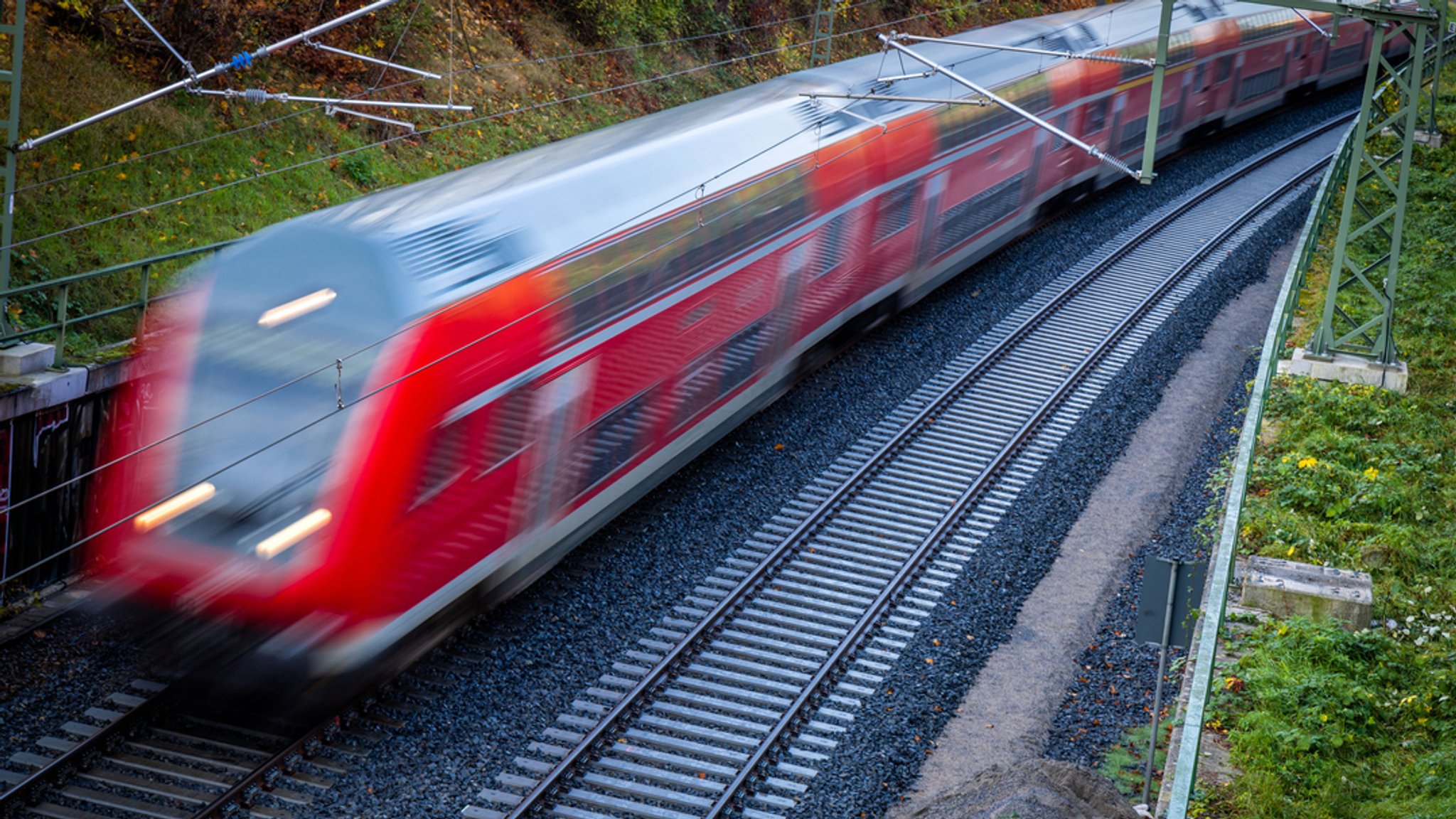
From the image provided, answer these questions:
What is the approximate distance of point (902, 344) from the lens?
61.4ft

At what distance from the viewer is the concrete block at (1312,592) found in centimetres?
1122

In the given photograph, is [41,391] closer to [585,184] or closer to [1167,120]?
[585,184]

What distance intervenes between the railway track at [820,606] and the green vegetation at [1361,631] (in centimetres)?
279

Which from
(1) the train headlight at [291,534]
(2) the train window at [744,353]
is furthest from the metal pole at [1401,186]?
(1) the train headlight at [291,534]

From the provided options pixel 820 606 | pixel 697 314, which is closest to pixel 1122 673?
pixel 820 606

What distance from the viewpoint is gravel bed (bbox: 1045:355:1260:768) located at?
1054 centimetres

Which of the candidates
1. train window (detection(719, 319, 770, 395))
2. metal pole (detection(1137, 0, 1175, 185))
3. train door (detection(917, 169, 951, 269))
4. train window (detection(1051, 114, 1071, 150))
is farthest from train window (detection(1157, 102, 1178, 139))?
train window (detection(719, 319, 770, 395))

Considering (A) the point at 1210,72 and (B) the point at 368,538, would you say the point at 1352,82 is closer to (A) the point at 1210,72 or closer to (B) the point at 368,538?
(A) the point at 1210,72

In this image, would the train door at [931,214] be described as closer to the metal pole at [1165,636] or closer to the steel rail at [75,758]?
the metal pole at [1165,636]

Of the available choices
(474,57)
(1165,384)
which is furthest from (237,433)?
(474,57)

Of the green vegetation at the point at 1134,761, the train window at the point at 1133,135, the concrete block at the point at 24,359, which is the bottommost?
the green vegetation at the point at 1134,761

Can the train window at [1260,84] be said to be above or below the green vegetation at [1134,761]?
above

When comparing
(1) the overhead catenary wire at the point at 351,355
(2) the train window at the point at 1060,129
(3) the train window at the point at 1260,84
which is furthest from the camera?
(3) the train window at the point at 1260,84

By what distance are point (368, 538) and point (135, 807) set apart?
2.33 metres
